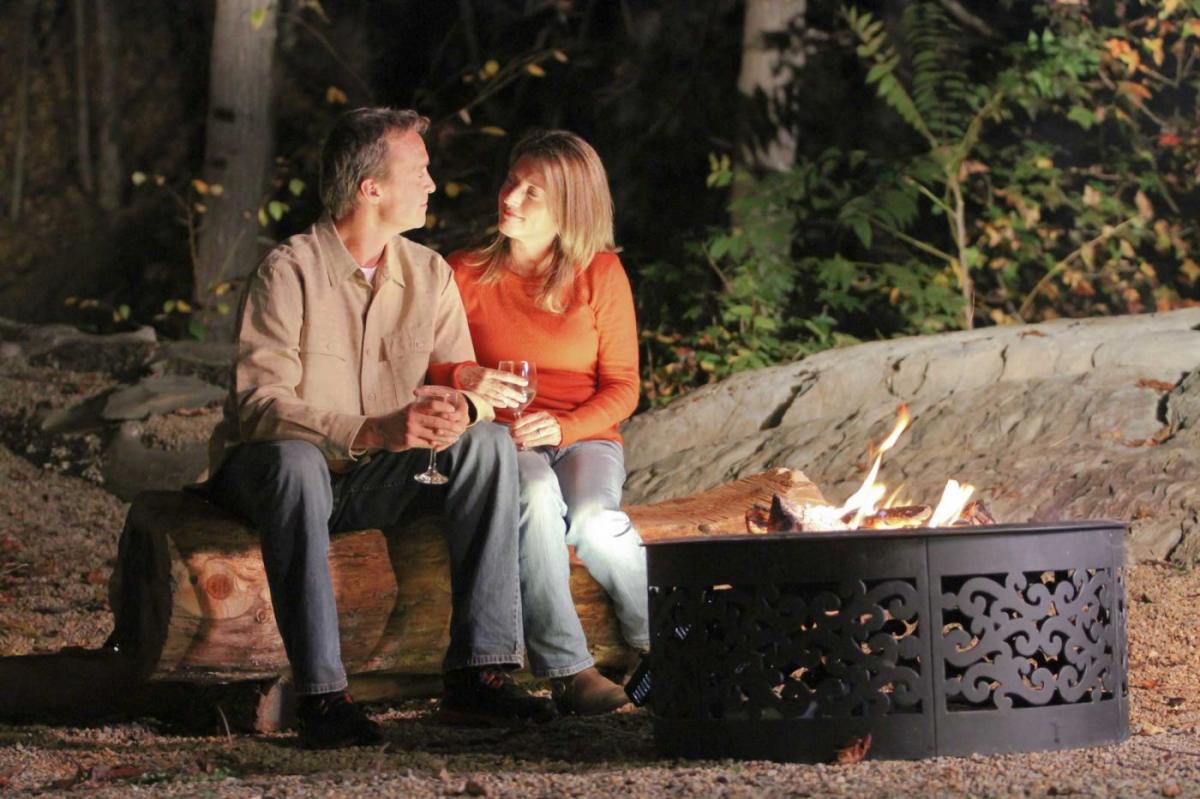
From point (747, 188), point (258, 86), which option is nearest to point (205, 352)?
point (258, 86)

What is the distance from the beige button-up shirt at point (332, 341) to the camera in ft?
14.2

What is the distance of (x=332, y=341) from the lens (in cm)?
455

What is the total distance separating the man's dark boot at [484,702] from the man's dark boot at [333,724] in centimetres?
31

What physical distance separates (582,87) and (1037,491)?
24.5 ft

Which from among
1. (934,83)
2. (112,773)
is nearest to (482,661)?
(112,773)

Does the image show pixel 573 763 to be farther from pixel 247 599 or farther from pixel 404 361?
pixel 404 361

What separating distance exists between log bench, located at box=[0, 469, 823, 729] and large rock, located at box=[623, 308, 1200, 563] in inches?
94.3

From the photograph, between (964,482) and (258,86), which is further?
(258,86)

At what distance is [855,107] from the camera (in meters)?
12.1

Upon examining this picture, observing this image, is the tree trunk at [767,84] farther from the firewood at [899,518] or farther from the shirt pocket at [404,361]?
the firewood at [899,518]

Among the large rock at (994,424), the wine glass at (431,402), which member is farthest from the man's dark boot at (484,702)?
the large rock at (994,424)

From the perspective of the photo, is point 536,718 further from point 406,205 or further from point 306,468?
point 406,205

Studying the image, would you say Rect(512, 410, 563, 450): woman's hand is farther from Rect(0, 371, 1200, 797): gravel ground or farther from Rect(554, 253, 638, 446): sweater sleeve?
Rect(0, 371, 1200, 797): gravel ground

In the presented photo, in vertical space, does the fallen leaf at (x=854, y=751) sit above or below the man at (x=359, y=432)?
below
